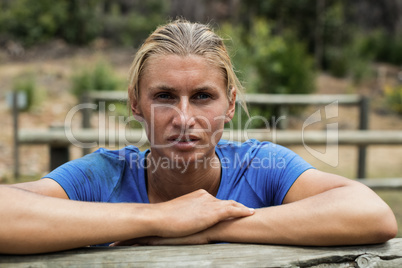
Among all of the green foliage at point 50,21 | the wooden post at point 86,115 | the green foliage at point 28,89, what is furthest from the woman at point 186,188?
the green foliage at point 50,21

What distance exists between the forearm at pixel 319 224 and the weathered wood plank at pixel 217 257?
0.03 meters

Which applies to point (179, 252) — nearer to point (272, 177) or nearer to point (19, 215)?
point (19, 215)

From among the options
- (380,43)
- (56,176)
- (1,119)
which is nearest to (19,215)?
(56,176)

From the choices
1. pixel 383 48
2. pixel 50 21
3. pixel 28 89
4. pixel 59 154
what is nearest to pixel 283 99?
pixel 59 154

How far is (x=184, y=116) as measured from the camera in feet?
4.45

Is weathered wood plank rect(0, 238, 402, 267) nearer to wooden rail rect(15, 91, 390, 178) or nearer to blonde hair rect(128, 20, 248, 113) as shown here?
blonde hair rect(128, 20, 248, 113)

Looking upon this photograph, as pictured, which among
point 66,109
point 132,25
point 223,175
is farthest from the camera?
point 132,25

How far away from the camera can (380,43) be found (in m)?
17.0

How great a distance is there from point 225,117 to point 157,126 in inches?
10.9

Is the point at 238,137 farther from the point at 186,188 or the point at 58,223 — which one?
the point at 58,223

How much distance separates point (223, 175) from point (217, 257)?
0.63 m

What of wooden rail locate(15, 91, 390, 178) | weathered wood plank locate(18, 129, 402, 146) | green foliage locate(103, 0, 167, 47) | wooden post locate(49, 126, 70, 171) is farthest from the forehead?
green foliage locate(103, 0, 167, 47)

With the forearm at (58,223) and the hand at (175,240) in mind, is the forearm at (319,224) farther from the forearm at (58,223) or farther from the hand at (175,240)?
the forearm at (58,223)

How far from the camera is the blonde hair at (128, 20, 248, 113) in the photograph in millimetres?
1452
